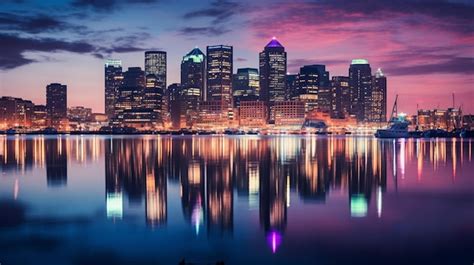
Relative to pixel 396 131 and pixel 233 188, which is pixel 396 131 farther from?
pixel 233 188

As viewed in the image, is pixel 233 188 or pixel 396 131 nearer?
pixel 233 188

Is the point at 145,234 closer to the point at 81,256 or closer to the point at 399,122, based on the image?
the point at 81,256

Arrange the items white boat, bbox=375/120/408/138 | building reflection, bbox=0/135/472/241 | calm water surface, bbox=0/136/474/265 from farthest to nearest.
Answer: white boat, bbox=375/120/408/138 → building reflection, bbox=0/135/472/241 → calm water surface, bbox=0/136/474/265

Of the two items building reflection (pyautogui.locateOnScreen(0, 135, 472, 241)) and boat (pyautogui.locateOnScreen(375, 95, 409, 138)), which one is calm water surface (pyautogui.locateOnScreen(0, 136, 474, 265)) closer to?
building reflection (pyautogui.locateOnScreen(0, 135, 472, 241))

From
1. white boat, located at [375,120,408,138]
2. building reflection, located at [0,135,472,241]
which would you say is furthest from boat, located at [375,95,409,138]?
building reflection, located at [0,135,472,241]

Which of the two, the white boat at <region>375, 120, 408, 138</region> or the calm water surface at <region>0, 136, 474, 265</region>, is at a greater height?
the white boat at <region>375, 120, 408, 138</region>

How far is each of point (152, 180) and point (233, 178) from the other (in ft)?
17.6

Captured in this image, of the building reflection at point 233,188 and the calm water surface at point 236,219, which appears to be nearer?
the calm water surface at point 236,219

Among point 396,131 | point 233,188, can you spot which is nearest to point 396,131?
point 396,131

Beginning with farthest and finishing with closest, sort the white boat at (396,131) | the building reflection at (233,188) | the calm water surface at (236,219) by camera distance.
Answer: the white boat at (396,131), the building reflection at (233,188), the calm water surface at (236,219)

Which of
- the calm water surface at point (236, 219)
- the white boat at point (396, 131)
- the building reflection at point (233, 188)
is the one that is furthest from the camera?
the white boat at point (396, 131)

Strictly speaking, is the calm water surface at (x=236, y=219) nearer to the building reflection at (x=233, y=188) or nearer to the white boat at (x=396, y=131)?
the building reflection at (x=233, y=188)

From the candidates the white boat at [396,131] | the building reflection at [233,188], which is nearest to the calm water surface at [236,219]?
the building reflection at [233,188]

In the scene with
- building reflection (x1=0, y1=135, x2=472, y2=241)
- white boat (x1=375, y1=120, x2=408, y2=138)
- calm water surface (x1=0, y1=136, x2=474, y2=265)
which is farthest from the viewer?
white boat (x1=375, y1=120, x2=408, y2=138)
